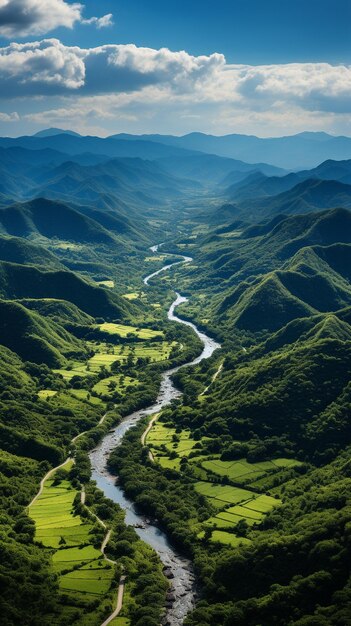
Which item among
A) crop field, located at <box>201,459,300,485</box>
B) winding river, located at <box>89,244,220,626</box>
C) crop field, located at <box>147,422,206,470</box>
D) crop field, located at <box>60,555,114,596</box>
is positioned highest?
crop field, located at <box>60,555,114,596</box>

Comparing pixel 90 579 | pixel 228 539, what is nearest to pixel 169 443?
pixel 228 539

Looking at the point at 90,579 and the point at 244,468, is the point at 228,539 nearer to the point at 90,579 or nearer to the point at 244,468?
the point at 90,579

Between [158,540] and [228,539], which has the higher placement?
[228,539]

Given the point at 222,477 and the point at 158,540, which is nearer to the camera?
the point at 158,540

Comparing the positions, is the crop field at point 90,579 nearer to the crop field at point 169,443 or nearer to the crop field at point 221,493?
the crop field at point 221,493

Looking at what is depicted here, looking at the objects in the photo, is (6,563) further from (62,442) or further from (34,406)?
(34,406)

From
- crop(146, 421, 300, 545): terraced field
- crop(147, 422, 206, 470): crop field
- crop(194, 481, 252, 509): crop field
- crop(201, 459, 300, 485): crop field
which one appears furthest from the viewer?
crop(147, 422, 206, 470): crop field

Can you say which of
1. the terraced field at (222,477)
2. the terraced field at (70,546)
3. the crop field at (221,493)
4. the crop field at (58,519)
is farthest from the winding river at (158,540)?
the crop field at (221,493)

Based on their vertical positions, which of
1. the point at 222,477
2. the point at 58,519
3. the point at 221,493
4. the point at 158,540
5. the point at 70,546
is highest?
the point at 70,546

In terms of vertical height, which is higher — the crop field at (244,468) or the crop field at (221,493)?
the crop field at (244,468)

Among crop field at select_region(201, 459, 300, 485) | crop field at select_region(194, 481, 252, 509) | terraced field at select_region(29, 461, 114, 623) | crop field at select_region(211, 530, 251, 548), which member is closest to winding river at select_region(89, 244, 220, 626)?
crop field at select_region(211, 530, 251, 548)

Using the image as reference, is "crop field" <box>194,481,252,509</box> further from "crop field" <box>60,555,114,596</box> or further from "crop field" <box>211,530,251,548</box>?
"crop field" <box>60,555,114,596</box>
